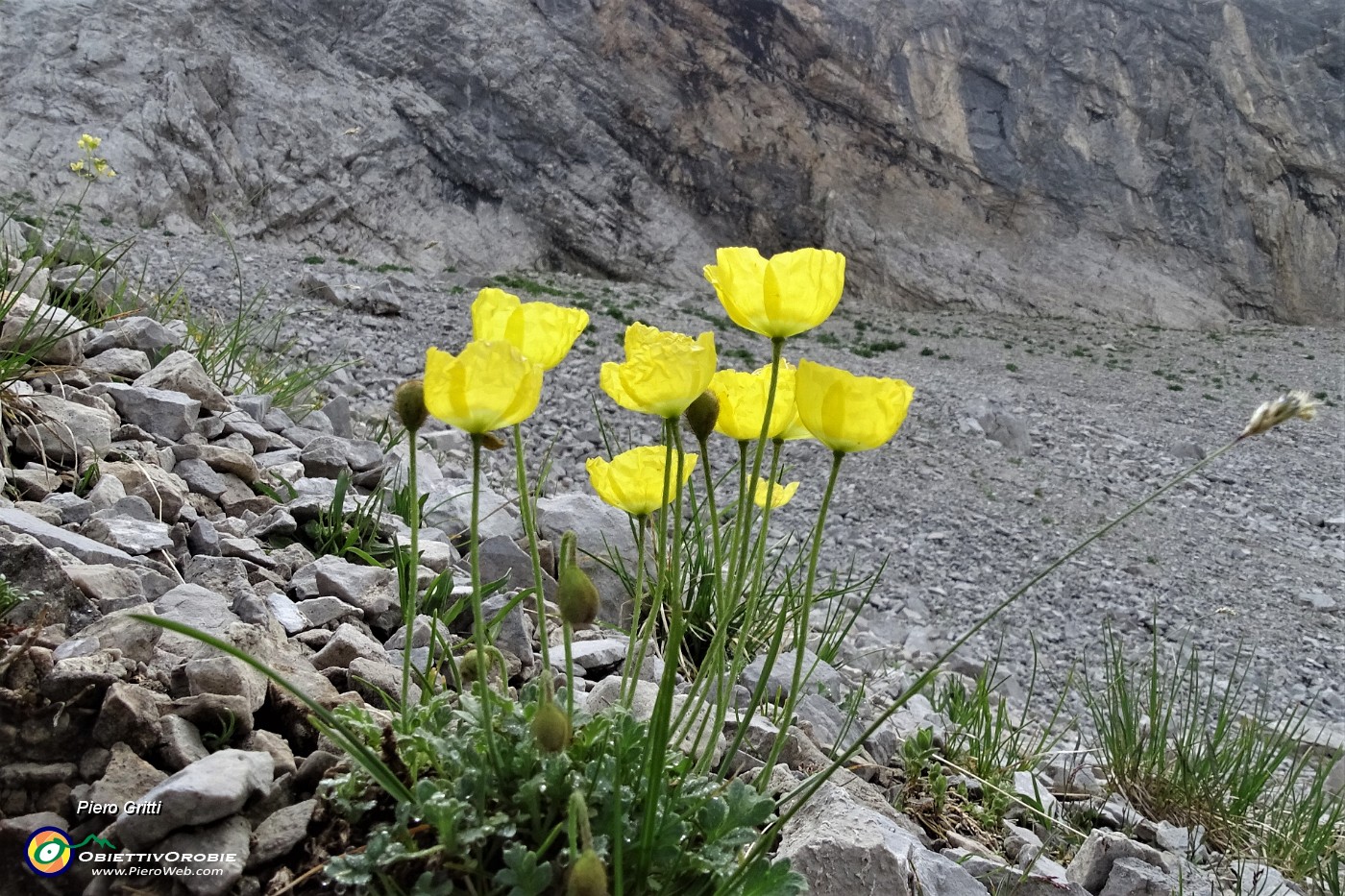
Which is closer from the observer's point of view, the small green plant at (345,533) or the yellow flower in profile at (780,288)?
the yellow flower in profile at (780,288)

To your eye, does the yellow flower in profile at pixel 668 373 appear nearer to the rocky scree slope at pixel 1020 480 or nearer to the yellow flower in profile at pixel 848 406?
the yellow flower in profile at pixel 848 406

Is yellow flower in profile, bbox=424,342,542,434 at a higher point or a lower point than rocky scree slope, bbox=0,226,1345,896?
higher

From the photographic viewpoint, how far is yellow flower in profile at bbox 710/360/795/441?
3.46 ft

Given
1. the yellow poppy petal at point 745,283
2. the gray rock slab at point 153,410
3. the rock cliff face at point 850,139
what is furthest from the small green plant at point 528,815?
the rock cliff face at point 850,139

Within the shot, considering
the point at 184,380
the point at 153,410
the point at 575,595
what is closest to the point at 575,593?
the point at 575,595

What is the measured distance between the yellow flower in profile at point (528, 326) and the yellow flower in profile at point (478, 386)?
0.40ft

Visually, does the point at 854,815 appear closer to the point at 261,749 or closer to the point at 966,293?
the point at 261,749

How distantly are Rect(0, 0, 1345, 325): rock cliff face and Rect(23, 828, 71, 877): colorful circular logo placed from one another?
18.6 m

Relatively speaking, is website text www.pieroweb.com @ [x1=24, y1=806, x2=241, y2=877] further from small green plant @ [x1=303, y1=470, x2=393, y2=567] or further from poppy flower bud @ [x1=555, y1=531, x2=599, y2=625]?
small green plant @ [x1=303, y1=470, x2=393, y2=567]

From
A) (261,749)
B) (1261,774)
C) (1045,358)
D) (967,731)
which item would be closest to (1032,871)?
(967,731)

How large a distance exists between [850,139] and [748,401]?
2192 cm

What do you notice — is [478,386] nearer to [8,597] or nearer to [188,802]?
[188,802]

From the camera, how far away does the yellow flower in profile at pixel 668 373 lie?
87 cm

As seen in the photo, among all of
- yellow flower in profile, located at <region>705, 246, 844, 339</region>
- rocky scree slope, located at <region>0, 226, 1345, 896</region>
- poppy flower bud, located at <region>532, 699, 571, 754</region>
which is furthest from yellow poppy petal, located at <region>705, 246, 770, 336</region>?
rocky scree slope, located at <region>0, 226, 1345, 896</region>
